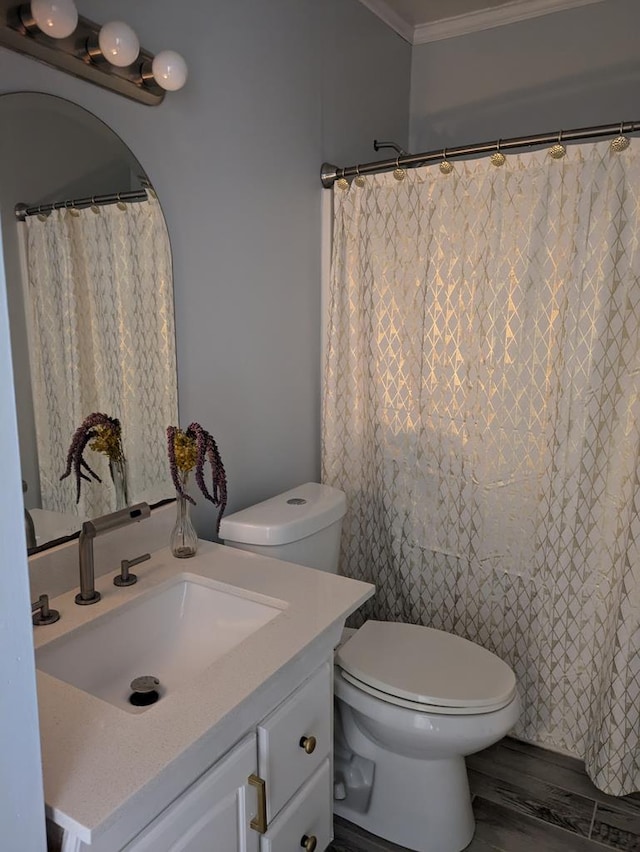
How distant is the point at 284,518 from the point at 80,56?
116 cm

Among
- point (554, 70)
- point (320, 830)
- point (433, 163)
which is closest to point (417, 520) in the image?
point (320, 830)

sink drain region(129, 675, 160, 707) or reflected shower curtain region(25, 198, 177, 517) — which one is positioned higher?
reflected shower curtain region(25, 198, 177, 517)

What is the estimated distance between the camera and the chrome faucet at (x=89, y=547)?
1257 mm

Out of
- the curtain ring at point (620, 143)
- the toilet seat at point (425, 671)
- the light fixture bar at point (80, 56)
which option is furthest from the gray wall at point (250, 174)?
the curtain ring at point (620, 143)

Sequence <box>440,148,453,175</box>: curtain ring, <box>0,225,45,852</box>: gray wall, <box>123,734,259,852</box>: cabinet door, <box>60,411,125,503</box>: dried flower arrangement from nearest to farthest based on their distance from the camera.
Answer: <box>0,225,45,852</box>: gray wall, <box>123,734,259,852</box>: cabinet door, <box>60,411,125,503</box>: dried flower arrangement, <box>440,148,453,175</box>: curtain ring

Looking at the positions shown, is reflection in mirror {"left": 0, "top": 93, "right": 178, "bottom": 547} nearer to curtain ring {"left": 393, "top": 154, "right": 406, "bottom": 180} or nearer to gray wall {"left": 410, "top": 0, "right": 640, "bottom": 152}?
curtain ring {"left": 393, "top": 154, "right": 406, "bottom": 180}

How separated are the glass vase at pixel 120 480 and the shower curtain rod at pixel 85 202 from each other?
0.55 metres

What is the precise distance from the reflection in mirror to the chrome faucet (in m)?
0.10

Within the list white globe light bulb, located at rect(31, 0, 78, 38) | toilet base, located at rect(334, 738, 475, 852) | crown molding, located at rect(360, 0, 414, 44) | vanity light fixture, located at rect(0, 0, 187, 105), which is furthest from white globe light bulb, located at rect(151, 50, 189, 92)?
toilet base, located at rect(334, 738, 475, 852)

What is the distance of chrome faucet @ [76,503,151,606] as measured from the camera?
4.12 feet

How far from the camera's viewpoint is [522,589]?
1983 mm

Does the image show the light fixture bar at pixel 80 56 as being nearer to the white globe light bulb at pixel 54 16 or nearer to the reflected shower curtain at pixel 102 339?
the white globe light bulb at pixel 54 16

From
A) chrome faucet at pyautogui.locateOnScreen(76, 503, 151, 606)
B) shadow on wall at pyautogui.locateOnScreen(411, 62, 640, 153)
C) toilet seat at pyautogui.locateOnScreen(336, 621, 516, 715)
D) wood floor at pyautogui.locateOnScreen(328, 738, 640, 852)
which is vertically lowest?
wood floor at pyautogui.locateOnScreen(328, 738, 640, 852)

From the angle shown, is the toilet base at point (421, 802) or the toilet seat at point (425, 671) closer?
the toilet seat at point (425, 671)
